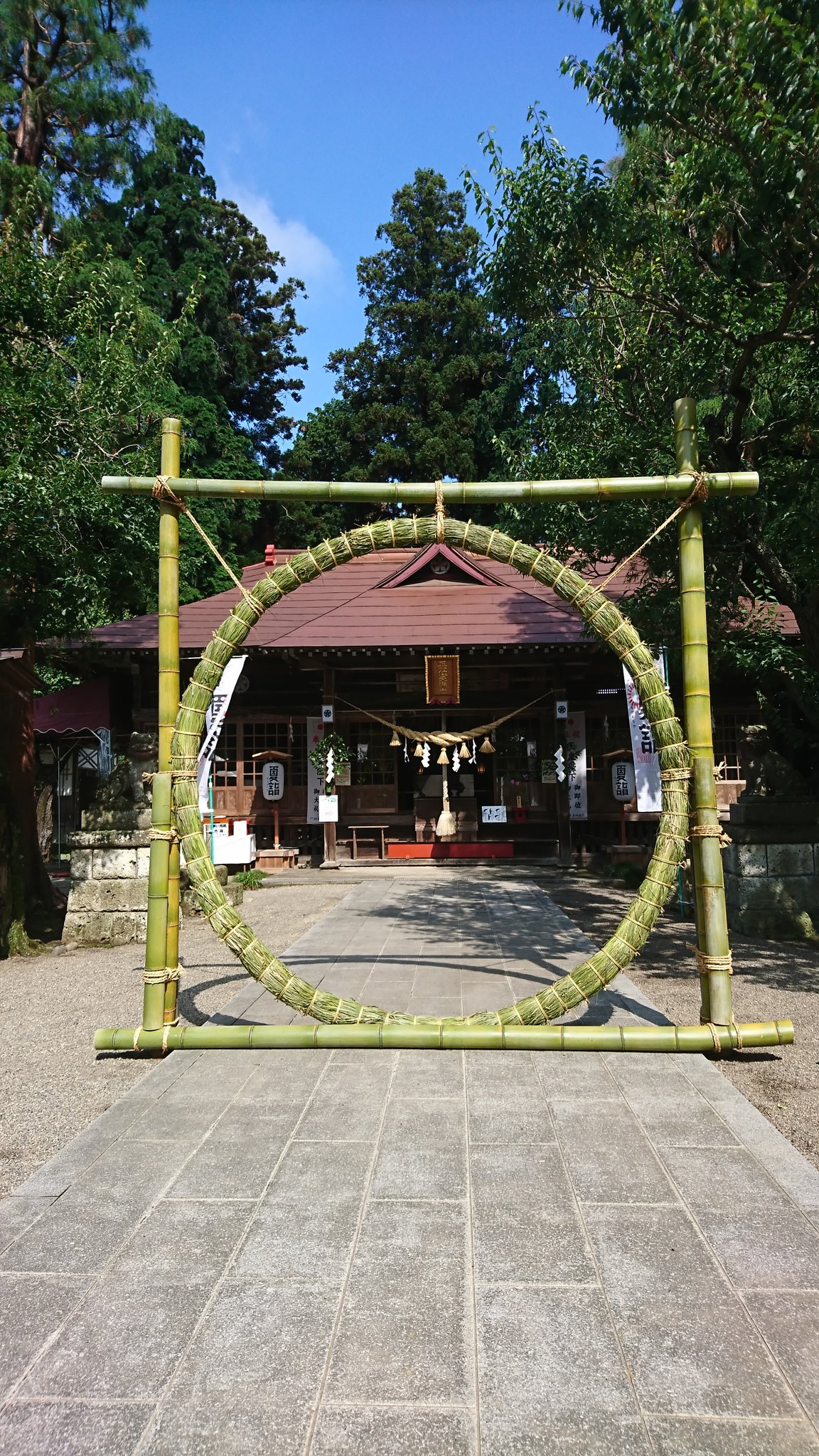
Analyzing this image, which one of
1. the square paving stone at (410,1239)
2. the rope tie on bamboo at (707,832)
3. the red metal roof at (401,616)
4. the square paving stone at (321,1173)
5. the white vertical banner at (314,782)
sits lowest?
the square paving stone at (410,1239)

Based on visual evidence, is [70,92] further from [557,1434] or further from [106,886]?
[557,1434]

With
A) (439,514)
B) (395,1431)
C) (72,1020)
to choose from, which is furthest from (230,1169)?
(72,1020)

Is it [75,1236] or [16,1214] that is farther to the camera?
[16,1214]

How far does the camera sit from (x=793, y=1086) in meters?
4.05

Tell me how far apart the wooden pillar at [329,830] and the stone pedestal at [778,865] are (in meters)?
7.48

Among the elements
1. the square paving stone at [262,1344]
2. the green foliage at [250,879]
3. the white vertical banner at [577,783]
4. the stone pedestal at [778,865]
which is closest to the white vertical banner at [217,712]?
the green foliage at [250,879]

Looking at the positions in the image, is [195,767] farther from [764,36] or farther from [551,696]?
[551,696]

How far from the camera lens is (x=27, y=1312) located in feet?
7.13

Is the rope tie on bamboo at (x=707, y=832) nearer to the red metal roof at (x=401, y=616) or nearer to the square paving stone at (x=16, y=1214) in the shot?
the square paving stone at (x=16, y=1214)

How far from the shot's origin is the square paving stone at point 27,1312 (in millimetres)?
1995

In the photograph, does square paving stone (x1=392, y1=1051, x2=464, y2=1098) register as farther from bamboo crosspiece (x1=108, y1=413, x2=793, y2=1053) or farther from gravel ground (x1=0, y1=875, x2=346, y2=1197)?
gravel ground (x1=0, y1=875, x2=346, y2=1197)

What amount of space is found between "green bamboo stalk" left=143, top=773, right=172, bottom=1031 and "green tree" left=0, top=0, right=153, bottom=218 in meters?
14.0

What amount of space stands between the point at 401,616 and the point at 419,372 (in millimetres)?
15137

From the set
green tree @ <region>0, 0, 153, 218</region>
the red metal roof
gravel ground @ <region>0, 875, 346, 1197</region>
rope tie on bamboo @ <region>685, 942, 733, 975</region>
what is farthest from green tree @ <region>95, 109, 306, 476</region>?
rope tie on bamboo @ <region>685, 942, 733, 975</region>
